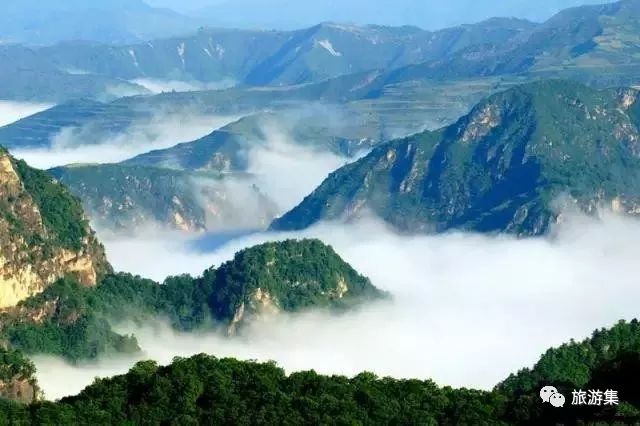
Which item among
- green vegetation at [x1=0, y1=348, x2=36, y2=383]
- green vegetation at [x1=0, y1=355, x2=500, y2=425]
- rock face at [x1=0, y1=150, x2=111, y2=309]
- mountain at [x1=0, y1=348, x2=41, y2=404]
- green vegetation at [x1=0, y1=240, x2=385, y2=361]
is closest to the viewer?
green vegetation at [x1=0, y1=355, x2=500, y2=425]

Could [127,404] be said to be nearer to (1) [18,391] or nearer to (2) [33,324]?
(1) [18,391]

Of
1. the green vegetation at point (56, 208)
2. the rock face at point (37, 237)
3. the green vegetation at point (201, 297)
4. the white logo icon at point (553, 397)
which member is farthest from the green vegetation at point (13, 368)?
the white logo icon at point (553, 397)

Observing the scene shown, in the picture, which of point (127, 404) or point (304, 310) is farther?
point (304, 310)

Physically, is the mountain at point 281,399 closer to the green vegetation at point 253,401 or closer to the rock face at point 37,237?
the green vegetation at point 253,401

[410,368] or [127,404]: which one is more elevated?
[410,368]

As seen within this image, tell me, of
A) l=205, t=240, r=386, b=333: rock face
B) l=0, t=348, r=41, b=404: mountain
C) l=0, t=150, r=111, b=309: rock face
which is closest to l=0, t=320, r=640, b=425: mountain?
l=0, t=348, r=41, b=404: mountain

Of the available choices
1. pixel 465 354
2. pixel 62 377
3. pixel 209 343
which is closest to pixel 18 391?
pixel 62 377

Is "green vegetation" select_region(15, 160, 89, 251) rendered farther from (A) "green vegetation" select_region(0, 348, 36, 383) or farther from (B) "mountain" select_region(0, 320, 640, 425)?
(B) "mountain" select_region(0, 320, 640, 425)
